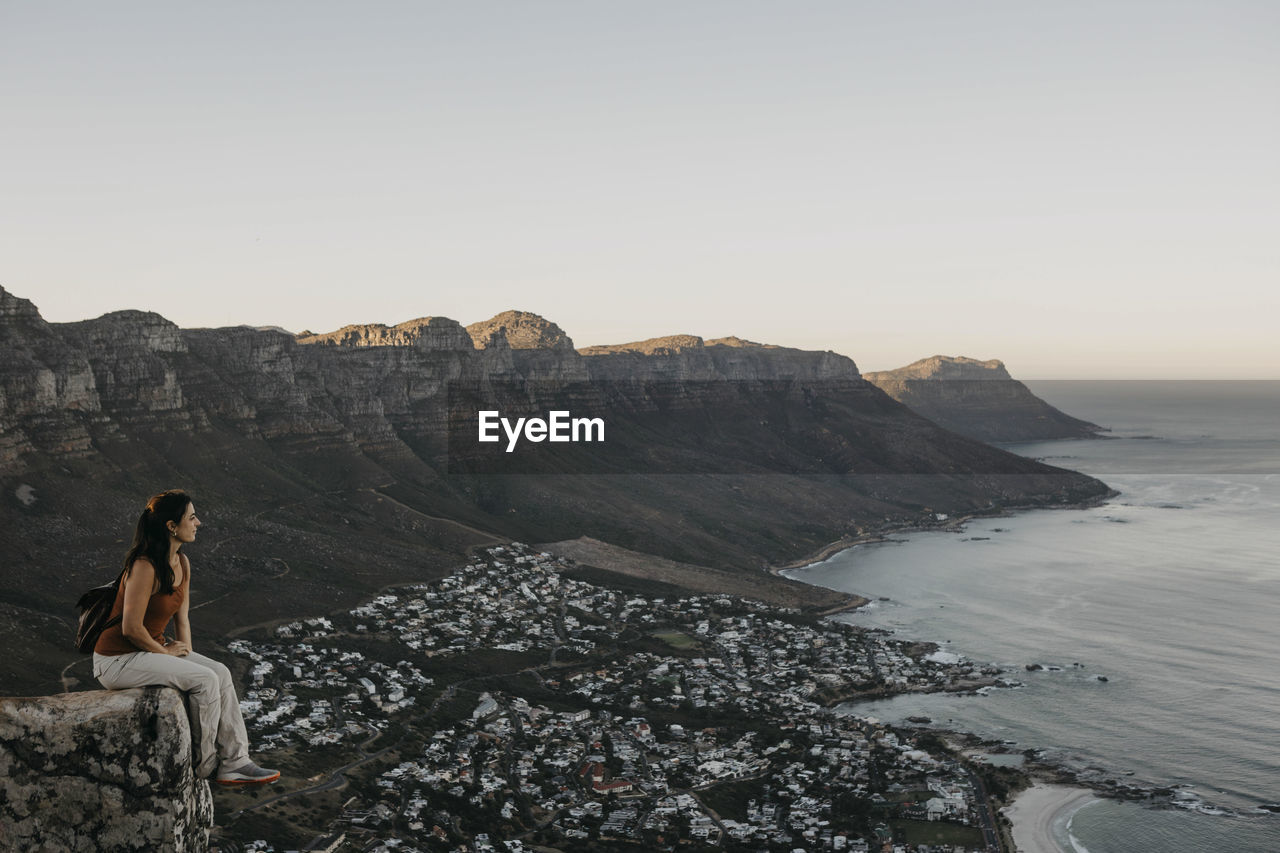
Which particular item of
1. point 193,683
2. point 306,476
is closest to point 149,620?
point 193,683

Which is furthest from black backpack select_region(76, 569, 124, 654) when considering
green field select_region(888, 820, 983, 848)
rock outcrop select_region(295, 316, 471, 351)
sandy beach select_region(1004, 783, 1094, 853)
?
rock outcrop select_region(295, 316, 471, 351)

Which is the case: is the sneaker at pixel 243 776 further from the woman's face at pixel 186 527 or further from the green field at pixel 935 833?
the green field at pixel 935 833

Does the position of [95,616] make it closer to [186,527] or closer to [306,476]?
[186,527]

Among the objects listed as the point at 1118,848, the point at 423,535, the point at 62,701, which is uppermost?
the point at 62,701

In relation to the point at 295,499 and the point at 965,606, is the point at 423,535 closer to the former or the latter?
the point at 295,499

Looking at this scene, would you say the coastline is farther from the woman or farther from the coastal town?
the woman

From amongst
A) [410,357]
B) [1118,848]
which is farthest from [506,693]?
[410,357]

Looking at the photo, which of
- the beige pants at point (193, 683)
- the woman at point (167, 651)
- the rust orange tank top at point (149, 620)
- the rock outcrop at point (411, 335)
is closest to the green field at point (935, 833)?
the woman at point (167, 651)
